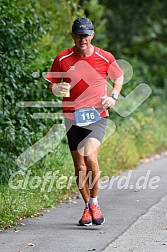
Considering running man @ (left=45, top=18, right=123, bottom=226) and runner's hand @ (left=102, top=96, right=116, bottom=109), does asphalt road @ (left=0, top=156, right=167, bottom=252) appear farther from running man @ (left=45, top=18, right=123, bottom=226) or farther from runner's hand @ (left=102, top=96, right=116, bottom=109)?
runner's hand @ (left=102, top=96, right=116, bottom=109)

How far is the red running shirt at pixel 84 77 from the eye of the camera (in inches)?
349

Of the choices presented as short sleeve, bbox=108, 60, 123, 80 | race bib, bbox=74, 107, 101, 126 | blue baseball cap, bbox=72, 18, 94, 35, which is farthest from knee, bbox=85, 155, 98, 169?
blue baseball cap, bbox=72, 18, 94, 35

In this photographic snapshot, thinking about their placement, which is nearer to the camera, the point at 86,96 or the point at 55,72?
the point at 86,96

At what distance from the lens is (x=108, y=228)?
8805 mm

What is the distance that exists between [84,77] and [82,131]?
1.99 ft

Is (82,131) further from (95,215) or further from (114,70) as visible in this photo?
(95,215)

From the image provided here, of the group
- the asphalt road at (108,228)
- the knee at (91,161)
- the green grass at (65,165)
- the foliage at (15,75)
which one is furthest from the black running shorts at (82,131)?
the foliage at (15,75)

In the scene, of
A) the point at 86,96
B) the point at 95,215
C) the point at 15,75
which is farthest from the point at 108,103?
the point at 15,75

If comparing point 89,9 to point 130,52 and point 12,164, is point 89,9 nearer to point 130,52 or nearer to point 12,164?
point 130,52

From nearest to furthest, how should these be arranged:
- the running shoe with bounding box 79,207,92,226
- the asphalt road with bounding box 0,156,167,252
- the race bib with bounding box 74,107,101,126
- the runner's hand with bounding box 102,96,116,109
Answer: the asphalt road with bounding box 0,156,167,252
the runner's hand with bounding box 102,96,116,109
the race bib with bounding box 74,107,101,126
the running shoe with bounding box 79,207,92,226

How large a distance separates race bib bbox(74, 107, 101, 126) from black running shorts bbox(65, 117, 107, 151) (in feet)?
0.21

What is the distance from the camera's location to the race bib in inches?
348

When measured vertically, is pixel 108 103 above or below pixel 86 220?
above

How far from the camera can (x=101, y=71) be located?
892 cm
